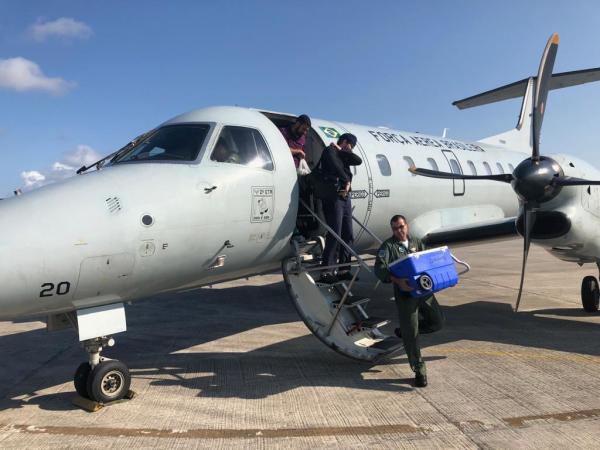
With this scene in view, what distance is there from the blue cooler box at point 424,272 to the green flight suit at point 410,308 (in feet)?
0.65

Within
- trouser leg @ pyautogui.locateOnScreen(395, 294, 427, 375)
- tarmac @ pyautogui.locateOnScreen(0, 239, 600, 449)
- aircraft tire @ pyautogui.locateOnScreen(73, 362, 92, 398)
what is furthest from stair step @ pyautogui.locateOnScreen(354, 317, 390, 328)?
aircraft tire @ pyautogui.locateOnScreen(73, 362, 92, 398)

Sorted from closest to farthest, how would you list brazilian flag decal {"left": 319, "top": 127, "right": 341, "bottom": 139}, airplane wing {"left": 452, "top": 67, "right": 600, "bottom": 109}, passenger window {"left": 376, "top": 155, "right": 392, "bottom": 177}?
brazilian flag decal {"left": 319, "top": 127, "right": 341, "bottom": 139} < passenger window {"left": 376, "top": 155, "right": 392, "bottom": 177} < airplane wing {"left": 452, "top": 67, "right": 600, "bottom": 109}

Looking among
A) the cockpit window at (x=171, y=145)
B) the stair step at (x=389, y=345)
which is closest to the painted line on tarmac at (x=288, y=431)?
the stair step at (x=389, y=345)

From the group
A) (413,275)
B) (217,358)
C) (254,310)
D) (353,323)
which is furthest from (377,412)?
(254,310)

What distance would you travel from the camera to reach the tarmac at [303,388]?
429 cm

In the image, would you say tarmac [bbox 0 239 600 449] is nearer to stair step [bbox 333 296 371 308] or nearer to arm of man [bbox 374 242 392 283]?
stair step [bbox 333 296 371 308]

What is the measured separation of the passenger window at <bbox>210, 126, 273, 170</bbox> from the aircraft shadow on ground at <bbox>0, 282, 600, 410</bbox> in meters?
2.61

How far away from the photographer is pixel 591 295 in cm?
920

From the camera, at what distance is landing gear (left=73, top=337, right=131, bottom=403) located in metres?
5.05

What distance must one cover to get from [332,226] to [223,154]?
1.68 metres

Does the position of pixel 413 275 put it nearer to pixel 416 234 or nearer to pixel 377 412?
pixel 377 412

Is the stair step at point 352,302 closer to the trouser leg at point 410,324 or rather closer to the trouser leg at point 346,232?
the trouser leg at point 346,232

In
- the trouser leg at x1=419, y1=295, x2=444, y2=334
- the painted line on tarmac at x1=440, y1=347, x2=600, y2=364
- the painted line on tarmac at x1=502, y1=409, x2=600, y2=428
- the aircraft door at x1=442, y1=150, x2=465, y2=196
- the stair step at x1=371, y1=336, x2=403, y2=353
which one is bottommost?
the painted line on tarmac at x1=440, y1=347, x2=600, y2=364

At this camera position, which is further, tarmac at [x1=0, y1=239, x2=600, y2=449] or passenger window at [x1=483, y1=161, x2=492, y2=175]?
passenger window at [x1=483, y1=161, x2=492, y2=175]
